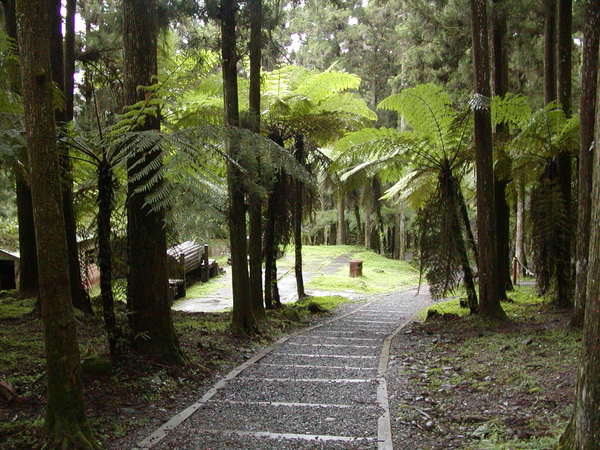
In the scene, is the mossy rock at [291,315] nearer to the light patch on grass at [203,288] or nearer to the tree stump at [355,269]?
the light patch on grass at [203,288]

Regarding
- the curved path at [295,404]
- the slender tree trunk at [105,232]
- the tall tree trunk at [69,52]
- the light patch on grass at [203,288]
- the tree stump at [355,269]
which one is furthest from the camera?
the tree stump at [355,269]

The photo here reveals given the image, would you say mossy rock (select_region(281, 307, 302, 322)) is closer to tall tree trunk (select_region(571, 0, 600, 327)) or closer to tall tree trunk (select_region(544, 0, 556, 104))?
tall tree trunk (select_region(571, 0, 600, 327))

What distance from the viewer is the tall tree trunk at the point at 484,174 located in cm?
764

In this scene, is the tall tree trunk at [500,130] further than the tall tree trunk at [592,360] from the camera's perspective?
Yes

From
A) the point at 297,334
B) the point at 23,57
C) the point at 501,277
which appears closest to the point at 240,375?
the point at 297,334

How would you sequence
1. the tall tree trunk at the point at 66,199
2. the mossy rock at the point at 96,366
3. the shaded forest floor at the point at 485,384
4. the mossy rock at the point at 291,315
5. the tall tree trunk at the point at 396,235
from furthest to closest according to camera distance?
1. the tall tree trunk at the point at 396,235
2. the mossy rock at the point at 291,315
3. the tall tree trunk at the point at 66,199
4. the mossy rock at the point at 96,366
5. the shaded forest floor at the point at 485,384

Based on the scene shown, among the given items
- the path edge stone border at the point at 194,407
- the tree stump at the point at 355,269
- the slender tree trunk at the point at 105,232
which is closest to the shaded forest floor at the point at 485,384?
the path edge stone border at the point at 194,407

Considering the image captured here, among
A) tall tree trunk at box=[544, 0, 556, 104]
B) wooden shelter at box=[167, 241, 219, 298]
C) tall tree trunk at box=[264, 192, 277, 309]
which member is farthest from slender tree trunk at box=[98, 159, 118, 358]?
tall tree trunk at box=[544, 0, 556, 104]

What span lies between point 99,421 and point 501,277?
28.2ft

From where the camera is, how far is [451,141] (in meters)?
8.84

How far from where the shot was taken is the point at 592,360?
2557 millimetres

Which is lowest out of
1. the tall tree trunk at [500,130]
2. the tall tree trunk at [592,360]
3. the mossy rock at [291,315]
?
the mossy rock at [291,315]

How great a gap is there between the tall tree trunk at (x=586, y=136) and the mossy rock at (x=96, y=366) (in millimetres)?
5322

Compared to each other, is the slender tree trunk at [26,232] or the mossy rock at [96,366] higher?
the slender tree trunk at [26,232]
